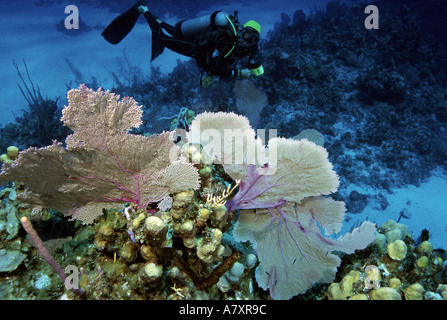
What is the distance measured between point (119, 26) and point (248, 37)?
17.9ft

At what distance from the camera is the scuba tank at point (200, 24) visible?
5070mm

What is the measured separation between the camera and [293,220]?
2605 mm

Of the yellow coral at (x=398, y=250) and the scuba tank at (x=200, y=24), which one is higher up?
the scuba tank at (x=200, y=24)

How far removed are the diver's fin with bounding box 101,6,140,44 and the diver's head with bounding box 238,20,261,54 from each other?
4787 mm

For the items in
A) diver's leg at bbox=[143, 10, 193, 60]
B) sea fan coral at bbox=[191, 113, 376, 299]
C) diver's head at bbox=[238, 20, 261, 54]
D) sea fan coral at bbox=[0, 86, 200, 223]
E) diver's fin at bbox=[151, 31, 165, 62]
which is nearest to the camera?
sea fan coral at bbox=[0, 86, 200, 223]

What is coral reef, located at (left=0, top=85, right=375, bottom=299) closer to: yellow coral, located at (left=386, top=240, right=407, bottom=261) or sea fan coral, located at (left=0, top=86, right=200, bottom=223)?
sea fan coral, located at (left=0, top=86, right=200, bottom=223)

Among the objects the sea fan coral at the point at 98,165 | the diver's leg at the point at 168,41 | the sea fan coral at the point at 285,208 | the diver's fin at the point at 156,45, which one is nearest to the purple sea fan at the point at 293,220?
the sea fan coral at the point at 285,208

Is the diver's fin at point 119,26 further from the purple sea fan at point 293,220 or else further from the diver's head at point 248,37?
the purple sea fan at point 293,220

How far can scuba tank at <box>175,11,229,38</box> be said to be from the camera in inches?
200

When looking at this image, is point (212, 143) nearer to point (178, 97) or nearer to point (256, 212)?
point (256, 212)

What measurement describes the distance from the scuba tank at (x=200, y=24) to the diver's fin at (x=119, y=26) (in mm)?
2415

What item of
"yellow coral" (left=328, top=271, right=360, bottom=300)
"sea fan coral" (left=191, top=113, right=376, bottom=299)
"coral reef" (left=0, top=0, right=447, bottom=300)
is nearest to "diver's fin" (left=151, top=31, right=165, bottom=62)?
"coral reef" (left=0, top=0, right=447, bottom=300)

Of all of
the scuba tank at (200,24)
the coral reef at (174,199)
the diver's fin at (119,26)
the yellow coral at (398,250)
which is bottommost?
the yellow coral at (398,250)
